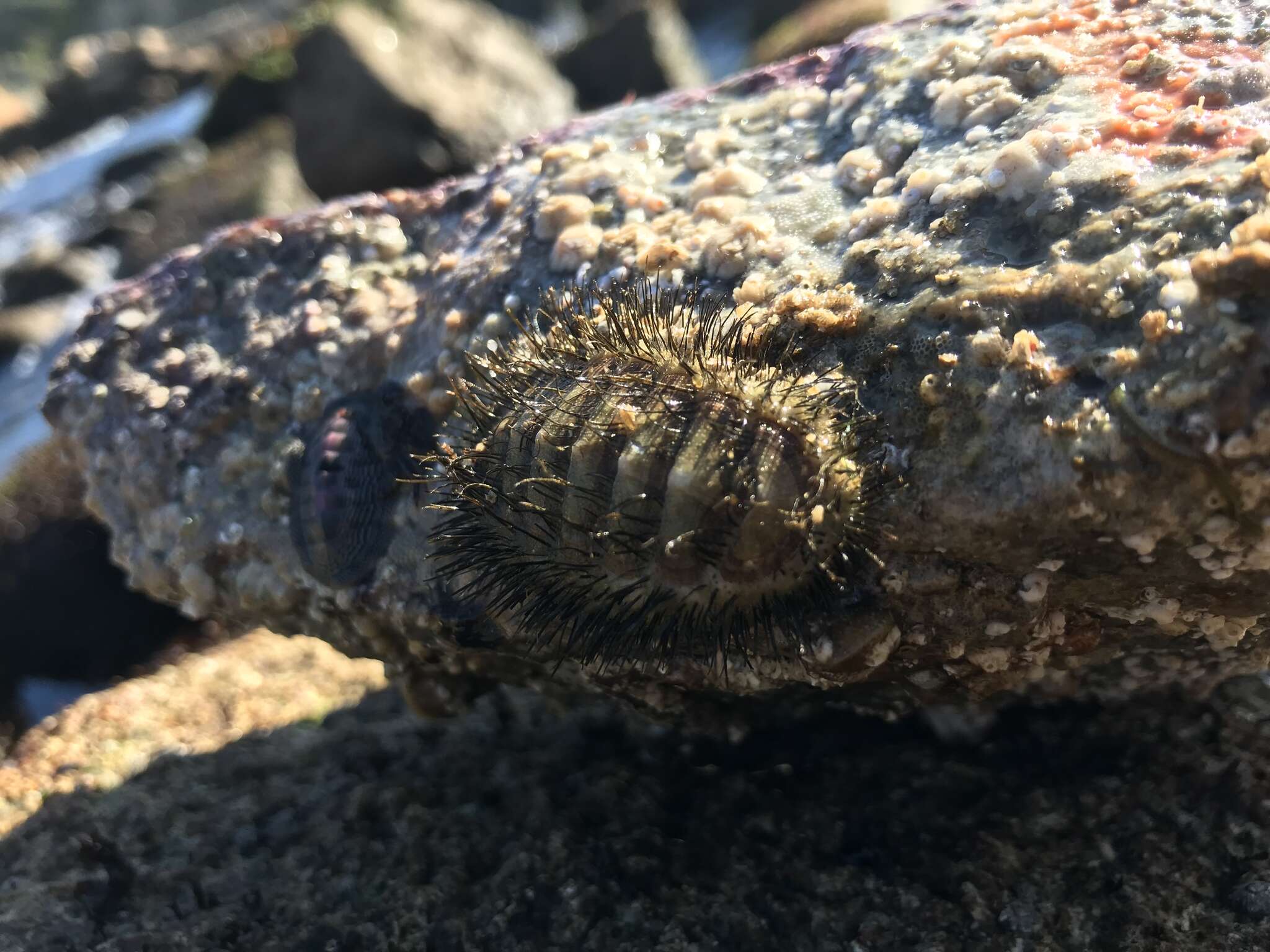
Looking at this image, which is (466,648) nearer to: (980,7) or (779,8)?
(980,7)

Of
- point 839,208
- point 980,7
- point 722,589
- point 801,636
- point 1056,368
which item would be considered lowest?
point 801,636

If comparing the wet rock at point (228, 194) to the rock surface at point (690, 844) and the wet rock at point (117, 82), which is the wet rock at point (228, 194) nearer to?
the rock surface at point (690, 844)

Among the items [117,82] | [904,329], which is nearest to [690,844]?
[904,329]

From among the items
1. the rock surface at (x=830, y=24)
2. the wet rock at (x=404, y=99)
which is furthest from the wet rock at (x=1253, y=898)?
the rock surface at (x=830, y=24)

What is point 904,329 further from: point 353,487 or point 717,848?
point 353,487

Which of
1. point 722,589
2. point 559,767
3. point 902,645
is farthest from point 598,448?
point 559,767

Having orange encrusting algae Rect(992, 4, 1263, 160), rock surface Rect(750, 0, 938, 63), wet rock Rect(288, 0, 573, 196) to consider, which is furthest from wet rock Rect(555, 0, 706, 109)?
orange encrusting algae Rect(992, 4, 1263, 160)
